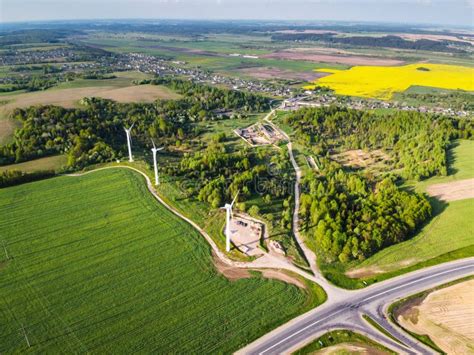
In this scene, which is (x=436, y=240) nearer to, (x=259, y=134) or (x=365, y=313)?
(x=365, y=313)

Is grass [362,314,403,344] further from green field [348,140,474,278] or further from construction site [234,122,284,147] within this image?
construction site [234,122,284,147]

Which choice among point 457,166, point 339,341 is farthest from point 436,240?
point 457,166

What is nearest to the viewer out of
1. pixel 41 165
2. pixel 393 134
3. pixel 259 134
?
pixel 41 165

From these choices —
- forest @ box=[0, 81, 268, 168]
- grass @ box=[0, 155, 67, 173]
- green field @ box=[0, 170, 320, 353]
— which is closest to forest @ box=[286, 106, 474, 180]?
forest @ box=[0, 81, 268, 168]

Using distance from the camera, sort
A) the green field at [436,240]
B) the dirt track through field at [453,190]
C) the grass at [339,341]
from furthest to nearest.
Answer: the dirt track through field at [453,190], the green field at [436,240], the grass at [339,341]

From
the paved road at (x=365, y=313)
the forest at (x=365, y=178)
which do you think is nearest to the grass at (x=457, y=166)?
the forest at (x=365, y=178)

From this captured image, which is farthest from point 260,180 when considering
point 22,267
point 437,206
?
point 22,267

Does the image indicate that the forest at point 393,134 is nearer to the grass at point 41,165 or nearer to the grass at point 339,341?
the grass at point 339,341

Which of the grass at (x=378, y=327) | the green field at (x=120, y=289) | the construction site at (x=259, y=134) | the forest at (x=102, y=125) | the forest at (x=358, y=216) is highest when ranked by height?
the forest at (x=102, y=125)
